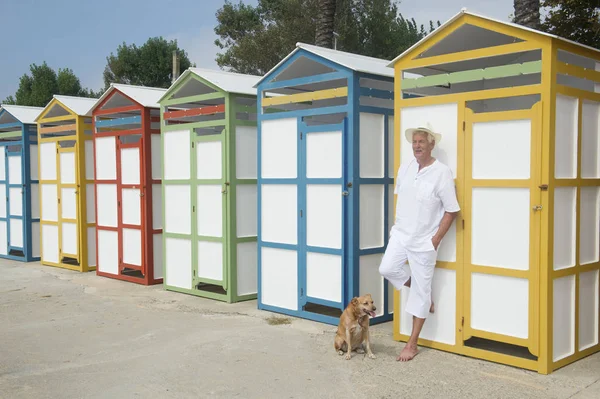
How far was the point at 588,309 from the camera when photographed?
609 centimetres

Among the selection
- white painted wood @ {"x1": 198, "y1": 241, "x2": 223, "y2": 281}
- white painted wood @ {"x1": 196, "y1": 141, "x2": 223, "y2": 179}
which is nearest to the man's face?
white painted wood @ {"x1": 196, "y1": 141, "x2": 223, "y2": 179}

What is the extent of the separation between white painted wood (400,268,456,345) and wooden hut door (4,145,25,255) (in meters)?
10.1

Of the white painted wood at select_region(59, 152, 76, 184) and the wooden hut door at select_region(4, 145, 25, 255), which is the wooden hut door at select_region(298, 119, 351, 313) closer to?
the white painted wood at select_region(59, 152, 76, 184)

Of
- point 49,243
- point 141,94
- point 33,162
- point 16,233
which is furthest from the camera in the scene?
point 16,233

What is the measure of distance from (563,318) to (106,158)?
8169 mm

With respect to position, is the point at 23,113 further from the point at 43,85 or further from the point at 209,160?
the point at 43,85

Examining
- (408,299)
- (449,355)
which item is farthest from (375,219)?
(449,355)

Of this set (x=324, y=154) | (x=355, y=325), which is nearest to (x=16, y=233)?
(x=324, y=154)

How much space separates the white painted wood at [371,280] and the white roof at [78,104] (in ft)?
22.1

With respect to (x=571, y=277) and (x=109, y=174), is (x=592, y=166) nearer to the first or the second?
(x=571, y=277)

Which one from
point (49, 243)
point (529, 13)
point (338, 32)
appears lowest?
point (49, 243)

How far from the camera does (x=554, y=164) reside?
5566 millimetres

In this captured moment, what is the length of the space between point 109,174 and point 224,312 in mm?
4194

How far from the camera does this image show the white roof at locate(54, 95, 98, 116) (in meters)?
11.9
